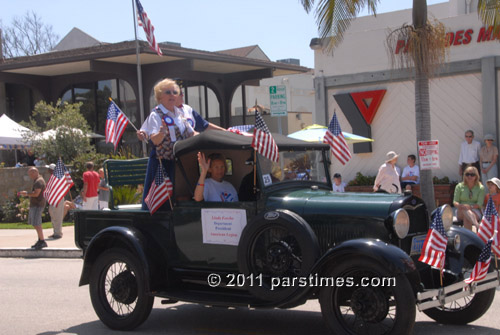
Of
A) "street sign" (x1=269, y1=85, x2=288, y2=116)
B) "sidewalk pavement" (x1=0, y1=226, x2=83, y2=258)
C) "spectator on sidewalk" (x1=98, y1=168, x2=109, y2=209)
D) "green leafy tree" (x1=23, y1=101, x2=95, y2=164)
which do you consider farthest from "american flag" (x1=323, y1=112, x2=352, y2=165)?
"green leafy tree" (x1=23, y1=101, x2=95, y2=164)

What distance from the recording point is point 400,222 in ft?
18.1

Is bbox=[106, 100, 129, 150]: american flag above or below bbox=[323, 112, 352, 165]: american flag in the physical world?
above

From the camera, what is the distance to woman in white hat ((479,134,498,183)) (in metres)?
15.8

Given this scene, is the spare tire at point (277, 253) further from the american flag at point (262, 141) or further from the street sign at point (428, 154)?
the street sign at point (428, 154)

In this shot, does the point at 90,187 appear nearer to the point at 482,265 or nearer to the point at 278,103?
the point at 278,103

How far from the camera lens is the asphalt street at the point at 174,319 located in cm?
634

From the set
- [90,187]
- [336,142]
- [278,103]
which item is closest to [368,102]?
[278,103]

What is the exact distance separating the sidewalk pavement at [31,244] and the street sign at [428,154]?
688cm

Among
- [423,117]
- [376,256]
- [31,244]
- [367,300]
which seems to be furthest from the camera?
[31,244]

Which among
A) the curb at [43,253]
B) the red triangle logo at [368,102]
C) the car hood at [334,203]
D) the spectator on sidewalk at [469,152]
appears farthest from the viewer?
the red triangle logo at [368,102]

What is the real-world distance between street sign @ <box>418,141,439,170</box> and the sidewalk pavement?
6.88 metres

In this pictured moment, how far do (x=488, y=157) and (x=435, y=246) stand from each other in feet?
36.9

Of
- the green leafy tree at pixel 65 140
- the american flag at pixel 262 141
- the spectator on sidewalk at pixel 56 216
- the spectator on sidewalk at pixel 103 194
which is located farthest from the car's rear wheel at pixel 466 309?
the green leafy tree at pixel 65 140

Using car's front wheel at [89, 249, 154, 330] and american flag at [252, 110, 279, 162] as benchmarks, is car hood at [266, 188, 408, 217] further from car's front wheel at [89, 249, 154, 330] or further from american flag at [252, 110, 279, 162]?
car's front wheel at [89, 249, 154, 330]
